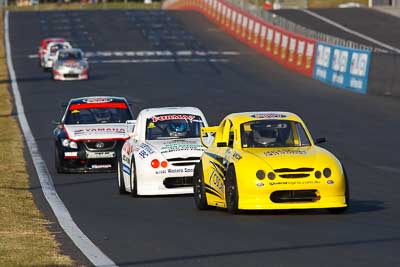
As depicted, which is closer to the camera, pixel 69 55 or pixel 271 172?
pixel 271 172

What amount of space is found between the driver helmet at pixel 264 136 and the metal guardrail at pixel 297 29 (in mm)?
25347

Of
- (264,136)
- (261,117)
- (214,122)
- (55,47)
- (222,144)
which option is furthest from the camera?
(55,47)

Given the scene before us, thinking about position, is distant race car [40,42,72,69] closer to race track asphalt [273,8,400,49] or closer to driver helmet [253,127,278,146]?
race track asphalt [273,8,400,49]

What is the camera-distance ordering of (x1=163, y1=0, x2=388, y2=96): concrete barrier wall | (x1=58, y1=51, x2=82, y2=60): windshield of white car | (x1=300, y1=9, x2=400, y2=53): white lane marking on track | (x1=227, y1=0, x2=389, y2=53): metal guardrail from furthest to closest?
(x1=300, y1=9, x2=400, y2=53): white lane marking on track < (x1=58, y1=51, x2=82, y2=60): windshield of white car < (x1=227, y1=0, x2=389, y2=53): metal guardrail < (x1=163, y1=0, x2=388, y2=96): concrete barrier wall

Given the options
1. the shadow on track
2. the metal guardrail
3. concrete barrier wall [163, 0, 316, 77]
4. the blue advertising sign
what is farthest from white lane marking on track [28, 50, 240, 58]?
the shadow on track

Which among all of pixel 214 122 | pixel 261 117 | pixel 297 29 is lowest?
pixel 297 29

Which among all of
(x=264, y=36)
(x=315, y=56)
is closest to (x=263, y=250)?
(x=315, y=56)

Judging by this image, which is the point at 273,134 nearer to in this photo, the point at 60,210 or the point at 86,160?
the point at 60,210

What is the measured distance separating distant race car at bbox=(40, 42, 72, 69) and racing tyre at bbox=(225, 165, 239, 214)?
4195cm

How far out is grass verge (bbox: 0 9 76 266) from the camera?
11.2 meters

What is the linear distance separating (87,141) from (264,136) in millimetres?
8465

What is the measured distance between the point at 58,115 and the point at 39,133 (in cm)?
584

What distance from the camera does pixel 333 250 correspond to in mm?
11500

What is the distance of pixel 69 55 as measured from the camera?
53156 mm
